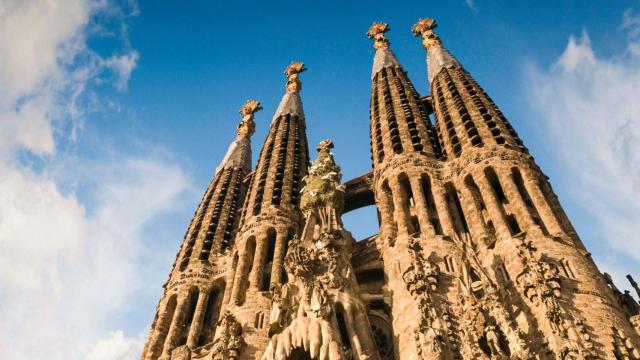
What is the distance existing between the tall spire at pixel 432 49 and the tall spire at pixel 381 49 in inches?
97.0

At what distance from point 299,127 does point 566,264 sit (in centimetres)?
2623

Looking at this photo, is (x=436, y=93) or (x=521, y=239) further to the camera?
(x=436, y=93)

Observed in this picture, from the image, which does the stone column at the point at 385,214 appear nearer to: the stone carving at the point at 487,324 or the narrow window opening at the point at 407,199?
the narrow window opening at the point at 407,199

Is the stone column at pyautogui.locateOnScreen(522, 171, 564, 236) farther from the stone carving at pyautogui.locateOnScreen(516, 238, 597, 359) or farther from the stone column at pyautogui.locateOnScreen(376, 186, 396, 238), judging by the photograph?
the stone column at pyautogui.locateOnScreen(376, 186, 396, 238)

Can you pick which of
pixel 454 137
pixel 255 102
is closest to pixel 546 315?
pixel 454 137

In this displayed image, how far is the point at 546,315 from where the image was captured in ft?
57.4

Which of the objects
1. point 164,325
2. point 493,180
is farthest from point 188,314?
point 493,180

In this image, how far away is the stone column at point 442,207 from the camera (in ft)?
83.1

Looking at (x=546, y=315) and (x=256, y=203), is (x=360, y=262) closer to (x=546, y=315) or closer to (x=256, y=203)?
(x=256, y=203)

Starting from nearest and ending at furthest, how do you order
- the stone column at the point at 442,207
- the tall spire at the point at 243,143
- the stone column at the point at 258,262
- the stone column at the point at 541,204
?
the stone column at the point at 541,204 < the stone column at the point at 442,207 < the stone column at the point at 258,262 < the tall spire at the point at 243,143

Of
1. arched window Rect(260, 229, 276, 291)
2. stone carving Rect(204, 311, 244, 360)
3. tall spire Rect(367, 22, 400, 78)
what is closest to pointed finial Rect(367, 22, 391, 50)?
tall spire Rect(367, 22, 400, 78)

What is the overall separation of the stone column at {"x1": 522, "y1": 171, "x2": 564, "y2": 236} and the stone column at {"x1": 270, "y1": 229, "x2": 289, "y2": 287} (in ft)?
35.8

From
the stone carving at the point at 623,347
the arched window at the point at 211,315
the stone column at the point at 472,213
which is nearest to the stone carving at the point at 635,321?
the stone carving at the point at 623,347

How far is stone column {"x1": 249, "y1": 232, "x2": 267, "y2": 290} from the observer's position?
1083 inches
